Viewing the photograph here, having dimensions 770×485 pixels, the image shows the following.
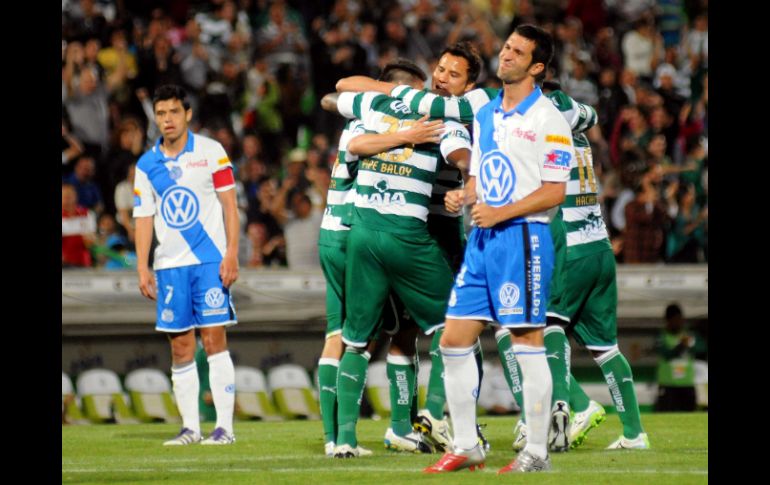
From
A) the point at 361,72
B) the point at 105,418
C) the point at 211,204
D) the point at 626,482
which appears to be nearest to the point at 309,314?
the point at 105,418

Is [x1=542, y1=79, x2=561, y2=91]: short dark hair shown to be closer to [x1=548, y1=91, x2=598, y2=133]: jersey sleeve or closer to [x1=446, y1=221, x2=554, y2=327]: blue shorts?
[x1=548, y1=91, x2=598, y2=133]: jersey sleeve

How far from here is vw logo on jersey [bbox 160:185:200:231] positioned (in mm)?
9836

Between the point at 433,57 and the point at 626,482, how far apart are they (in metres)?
12.0

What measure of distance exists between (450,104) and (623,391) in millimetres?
2636

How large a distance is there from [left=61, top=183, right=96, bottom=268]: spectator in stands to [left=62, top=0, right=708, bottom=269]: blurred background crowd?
16 millimetres

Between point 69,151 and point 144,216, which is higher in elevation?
point 69,151

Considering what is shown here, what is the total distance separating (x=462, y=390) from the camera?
7.16 metres

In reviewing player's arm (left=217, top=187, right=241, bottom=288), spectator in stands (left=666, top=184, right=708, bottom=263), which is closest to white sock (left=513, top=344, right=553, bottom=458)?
player's arm (left=217, top=187, right=241, bottom=288)

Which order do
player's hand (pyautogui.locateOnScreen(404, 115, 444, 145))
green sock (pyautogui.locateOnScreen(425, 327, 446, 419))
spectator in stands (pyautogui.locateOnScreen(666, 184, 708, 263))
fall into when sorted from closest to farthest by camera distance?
player's hand (pyautogui.locateOnScreen(404, 115, 444, 145)) < green sock (pyautogui.locateOnScreen(425, 327, 446, 419)) < spectator in stands (pyautogui.locateOnScreen(666, 184, 708, 263))

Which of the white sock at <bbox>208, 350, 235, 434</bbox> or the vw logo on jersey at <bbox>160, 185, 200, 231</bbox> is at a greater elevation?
the vw logo on jersey at <bbox>160, 185, 200, 231</bbox>

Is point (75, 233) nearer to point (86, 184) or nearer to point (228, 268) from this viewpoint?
point (86, 184)

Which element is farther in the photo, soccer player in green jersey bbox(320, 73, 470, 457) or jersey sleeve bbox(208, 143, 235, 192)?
jersey sleeve bbox(208, 143, 235, 192)

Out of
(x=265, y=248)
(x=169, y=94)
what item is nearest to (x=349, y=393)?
(x=169, y=94)

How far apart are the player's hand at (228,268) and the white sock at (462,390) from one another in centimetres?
305
